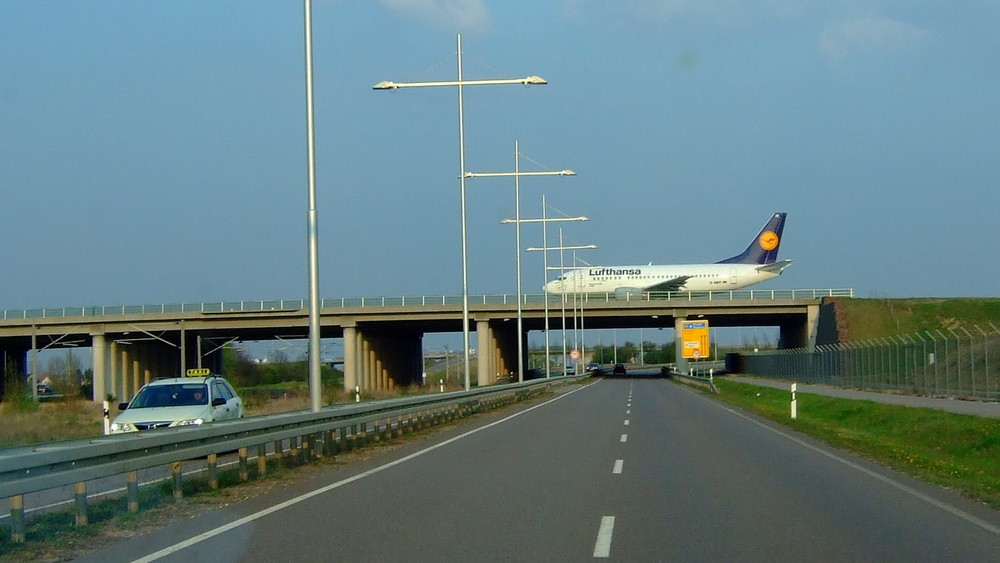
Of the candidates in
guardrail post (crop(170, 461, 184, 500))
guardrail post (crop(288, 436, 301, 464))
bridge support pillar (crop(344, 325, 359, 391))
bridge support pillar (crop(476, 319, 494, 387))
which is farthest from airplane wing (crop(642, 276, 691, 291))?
guardrail post (crop(170, 461, 184, 500))

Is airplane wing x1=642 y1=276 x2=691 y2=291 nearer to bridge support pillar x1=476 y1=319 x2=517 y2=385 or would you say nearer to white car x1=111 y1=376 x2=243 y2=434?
bridge support pillar x1=476 y1=319 x2=517 y2=385

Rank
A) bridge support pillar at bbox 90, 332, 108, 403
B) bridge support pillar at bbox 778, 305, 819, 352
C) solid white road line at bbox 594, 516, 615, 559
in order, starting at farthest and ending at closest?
bridge support pillar at bbox 778, 305, 819, 352, bridge support pillar at bbox 90, 332, 108, 403, solid white road line at bbox 594, 516, 615, 559

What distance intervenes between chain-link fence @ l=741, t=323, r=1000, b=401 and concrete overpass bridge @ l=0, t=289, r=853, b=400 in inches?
552

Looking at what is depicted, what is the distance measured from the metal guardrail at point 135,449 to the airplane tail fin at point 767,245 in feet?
268

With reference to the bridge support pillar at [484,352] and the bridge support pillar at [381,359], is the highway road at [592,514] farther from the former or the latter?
the bridge support pillar at [484,352]

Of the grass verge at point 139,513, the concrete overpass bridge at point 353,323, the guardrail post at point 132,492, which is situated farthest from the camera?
the concrete overpass bridge at point 353,323

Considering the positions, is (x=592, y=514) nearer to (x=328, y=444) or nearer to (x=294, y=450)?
(x=294, y=450)

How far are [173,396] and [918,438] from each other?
56.5 ft

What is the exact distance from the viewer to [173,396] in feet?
74.3

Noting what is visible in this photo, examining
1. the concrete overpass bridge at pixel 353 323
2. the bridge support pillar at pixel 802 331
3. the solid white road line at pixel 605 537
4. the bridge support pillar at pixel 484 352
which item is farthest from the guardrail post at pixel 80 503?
the bridge support pillar at pixel 484 352

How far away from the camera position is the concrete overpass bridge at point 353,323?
71.7 m

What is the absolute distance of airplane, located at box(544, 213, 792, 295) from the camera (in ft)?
314

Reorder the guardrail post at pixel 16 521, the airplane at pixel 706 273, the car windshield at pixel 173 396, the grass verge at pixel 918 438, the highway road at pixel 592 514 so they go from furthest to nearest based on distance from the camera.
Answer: the airplane at pixel 706 273 < the car windshield at pixel 173 396 < the grass verge at pixel 918 438 < the guardrail post at pixel 16 521 < the highway road at pixel 592 514

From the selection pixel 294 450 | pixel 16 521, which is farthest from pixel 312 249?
pixel 16 521
